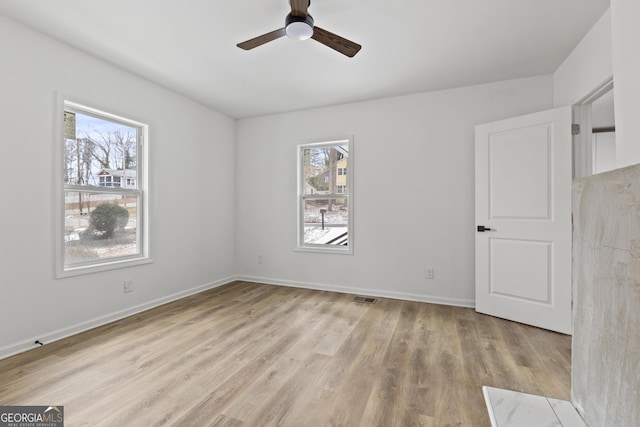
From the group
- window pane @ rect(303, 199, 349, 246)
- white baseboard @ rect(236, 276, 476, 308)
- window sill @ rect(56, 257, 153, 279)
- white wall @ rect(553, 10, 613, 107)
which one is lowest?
white baseboard @ rect(236, 276, 476, 308)

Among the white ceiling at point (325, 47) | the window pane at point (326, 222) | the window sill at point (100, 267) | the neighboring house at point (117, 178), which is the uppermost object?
the white ceiling at point (325, 47)

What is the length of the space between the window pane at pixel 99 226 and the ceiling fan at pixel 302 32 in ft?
7.10

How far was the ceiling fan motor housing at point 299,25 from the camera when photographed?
2.02 metres

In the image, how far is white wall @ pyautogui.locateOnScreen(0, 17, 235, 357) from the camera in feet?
7.41

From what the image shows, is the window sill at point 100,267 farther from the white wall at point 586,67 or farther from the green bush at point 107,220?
the white wall at point 586,67

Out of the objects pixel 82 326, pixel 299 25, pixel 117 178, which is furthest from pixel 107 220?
pixel 299 25

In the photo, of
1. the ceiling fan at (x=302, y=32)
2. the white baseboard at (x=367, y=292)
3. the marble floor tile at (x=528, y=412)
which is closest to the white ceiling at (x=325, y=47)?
the ceiling fan at (x=302, y=32)

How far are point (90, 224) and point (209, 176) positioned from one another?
1635mm

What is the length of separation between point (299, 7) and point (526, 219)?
282 centimetres

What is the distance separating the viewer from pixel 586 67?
2.45m

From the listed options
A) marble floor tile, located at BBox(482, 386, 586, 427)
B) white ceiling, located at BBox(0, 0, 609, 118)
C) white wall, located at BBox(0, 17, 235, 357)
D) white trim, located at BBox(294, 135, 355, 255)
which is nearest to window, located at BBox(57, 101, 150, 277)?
white wall, located at BBox(0, 17, 235, 357)

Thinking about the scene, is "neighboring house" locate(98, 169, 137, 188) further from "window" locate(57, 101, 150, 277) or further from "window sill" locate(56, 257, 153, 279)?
"window sill" locate(56, 257, 153, 279)

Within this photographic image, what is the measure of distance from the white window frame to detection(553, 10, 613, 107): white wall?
4.31m

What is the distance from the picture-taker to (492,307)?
123 inches
